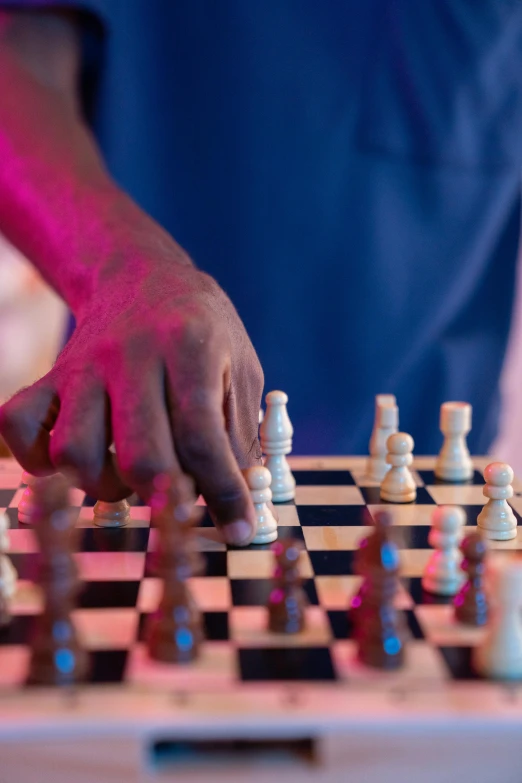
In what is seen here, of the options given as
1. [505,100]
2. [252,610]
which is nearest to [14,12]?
[505,100]

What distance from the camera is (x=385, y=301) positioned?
1.91m

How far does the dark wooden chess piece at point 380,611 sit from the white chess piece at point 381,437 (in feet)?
1.87

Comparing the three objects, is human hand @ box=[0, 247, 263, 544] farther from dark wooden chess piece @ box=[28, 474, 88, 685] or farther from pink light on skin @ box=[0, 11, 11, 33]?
pink light on skin @ box=[0, 11, 11, 33]

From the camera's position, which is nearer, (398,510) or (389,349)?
(398,510)

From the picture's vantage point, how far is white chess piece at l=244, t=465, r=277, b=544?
47.8 inches

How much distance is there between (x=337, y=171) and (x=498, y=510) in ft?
2.85

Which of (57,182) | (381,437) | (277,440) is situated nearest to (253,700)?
(277,440)

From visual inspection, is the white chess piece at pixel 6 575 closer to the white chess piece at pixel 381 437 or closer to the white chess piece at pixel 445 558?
the white chess piece at pixel 445 558

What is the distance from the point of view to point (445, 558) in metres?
1.07

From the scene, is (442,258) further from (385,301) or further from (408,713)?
(408,713)

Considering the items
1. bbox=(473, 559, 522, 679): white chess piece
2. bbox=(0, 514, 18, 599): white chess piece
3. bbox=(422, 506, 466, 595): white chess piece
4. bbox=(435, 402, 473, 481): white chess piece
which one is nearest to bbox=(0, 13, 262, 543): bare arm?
bbox=(0, 514, 18, 599): white chess piece

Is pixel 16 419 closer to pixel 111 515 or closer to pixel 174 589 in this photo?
pixel 111 515

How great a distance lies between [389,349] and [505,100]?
0.57 m

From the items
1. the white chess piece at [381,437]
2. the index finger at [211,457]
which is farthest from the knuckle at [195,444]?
the white chess piece at [381,437]
